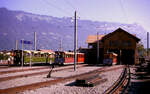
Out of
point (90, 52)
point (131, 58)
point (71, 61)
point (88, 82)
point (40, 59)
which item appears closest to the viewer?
point (88, 82)

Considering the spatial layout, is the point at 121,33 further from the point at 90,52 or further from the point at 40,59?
the point at 40,59

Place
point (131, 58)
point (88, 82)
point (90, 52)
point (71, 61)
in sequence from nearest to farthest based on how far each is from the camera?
point (88, 82), point (71, 61), point (131, 58), point (90, 52)

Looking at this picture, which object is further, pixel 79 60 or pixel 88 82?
pixel 79 60

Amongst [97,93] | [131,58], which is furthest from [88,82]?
[131,58]

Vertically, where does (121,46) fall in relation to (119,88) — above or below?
above

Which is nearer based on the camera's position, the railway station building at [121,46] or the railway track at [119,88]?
the railway track at [119,88]

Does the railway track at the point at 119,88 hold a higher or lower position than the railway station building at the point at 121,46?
lower

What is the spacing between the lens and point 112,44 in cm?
5556

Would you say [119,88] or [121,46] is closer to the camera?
[119,88]

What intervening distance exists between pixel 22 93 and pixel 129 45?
4553 centimetres

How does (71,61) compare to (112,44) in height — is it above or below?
below

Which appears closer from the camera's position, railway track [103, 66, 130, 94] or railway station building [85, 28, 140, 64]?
railway track [103, 66, 130, 94]

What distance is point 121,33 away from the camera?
2167 inches

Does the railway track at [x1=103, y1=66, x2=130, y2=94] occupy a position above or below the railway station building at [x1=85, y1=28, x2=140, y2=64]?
below
